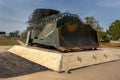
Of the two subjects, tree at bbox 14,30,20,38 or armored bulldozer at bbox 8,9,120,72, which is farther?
tree at bbox 14,30,20,38

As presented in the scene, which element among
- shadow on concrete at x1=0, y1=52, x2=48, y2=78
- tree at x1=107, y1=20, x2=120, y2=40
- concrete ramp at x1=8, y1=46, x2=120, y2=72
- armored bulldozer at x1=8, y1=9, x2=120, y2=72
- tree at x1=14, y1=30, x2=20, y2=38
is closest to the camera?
shadow on concrete at x1=0, y1=52, x2=48, y2=78

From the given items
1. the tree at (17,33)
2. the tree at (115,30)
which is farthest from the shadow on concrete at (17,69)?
the tree at (17,33)

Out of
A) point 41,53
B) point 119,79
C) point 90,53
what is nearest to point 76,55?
point 90,53

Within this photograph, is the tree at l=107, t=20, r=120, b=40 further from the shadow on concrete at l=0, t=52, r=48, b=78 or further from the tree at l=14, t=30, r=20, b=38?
the tree at l=14, t=30, r=20, b=38

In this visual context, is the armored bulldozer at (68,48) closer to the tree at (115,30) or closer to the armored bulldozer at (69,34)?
the armored bulldozer at (69,34)

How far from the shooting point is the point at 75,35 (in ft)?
48.2

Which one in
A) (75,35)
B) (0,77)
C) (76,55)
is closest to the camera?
(0,77)

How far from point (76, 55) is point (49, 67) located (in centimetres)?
242

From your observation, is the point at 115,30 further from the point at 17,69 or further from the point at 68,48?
the point at 17,69

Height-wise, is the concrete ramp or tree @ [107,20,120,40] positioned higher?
tree @ [107,20,120,40]

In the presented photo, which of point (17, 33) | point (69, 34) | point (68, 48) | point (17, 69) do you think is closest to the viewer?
point (17, 69)

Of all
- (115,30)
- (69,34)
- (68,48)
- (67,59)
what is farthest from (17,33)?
(67,59)

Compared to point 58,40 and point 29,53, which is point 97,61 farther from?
point 29,53

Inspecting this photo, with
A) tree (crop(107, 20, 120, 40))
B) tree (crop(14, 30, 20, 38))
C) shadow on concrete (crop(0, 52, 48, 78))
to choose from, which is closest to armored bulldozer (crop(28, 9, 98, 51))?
shadow on concrete (crop(0, 52, 48, 78))
